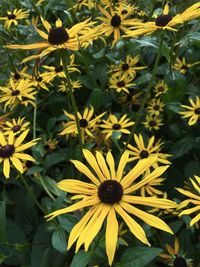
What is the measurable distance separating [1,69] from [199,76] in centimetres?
106

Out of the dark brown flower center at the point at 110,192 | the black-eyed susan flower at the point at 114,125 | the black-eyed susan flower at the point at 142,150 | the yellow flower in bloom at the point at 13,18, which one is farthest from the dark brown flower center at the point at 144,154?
the yellow flower in bloom at the point at 13,18

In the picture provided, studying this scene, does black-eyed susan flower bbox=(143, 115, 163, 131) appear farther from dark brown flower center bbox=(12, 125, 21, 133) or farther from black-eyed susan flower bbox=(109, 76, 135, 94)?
dark brown flower center bbox=(12, 125, 21, 133)

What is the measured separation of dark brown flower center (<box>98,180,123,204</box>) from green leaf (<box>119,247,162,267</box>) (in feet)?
0.49

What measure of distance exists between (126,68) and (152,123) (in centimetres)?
32

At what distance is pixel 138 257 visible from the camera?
1.00m

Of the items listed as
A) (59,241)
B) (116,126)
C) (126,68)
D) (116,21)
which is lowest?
(59,241)

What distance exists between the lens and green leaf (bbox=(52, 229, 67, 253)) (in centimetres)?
110

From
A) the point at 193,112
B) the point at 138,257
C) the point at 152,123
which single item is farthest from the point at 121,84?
the point at 138,257

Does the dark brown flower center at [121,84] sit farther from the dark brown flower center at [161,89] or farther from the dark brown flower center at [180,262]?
the dark brown flower center at [180,262]

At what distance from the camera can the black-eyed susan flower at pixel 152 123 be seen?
5.54ft

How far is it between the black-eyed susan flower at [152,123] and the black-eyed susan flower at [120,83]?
172 millimetres

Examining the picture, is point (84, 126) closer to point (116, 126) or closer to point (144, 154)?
point (116, 126)

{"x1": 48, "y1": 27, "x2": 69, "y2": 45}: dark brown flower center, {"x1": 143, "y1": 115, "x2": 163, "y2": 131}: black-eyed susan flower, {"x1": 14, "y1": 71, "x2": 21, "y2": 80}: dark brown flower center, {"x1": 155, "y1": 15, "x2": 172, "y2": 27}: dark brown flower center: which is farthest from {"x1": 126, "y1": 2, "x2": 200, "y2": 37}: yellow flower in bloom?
{"x1": 14, "y1": 71, "x2": 21, "y2": 80}: dark brown flower center

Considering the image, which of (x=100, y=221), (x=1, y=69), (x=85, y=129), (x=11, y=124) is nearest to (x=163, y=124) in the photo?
(x=85, y=129)
